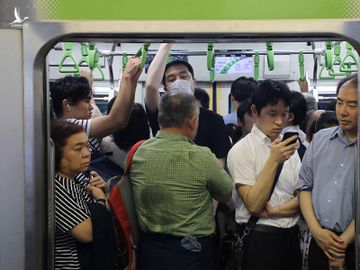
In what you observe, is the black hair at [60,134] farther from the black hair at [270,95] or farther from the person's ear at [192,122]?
the black hair at [270,95]

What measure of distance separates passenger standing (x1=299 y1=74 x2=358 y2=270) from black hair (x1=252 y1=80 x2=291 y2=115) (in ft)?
1.26

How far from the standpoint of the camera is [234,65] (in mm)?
6043

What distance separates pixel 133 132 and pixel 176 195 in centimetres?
70

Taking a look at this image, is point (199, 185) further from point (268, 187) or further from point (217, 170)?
point (268, 187)

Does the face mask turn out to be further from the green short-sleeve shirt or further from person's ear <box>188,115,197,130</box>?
the green short-sleeve shirt

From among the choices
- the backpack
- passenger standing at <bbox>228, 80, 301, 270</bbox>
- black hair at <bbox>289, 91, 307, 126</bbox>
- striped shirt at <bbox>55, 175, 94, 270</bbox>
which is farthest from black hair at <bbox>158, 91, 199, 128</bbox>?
black hair at <bbox>289, 91, 307, 126</bbox>

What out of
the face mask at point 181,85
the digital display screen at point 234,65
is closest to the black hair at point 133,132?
the face mask at point 181,85

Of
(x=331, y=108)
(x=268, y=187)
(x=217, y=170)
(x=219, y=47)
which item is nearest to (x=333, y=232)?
(x=268, y=187)

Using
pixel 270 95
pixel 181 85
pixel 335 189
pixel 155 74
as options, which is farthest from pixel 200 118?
pixel 335 189

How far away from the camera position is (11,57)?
1997mm

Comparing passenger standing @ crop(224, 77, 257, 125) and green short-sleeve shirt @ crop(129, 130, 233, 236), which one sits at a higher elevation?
passenger standing @ crop(224, 77, 257, 125)

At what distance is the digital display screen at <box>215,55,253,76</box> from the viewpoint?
5867 mm

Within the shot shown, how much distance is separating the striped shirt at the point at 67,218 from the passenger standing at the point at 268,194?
0.85 m

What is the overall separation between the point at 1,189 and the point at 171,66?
2089mm
